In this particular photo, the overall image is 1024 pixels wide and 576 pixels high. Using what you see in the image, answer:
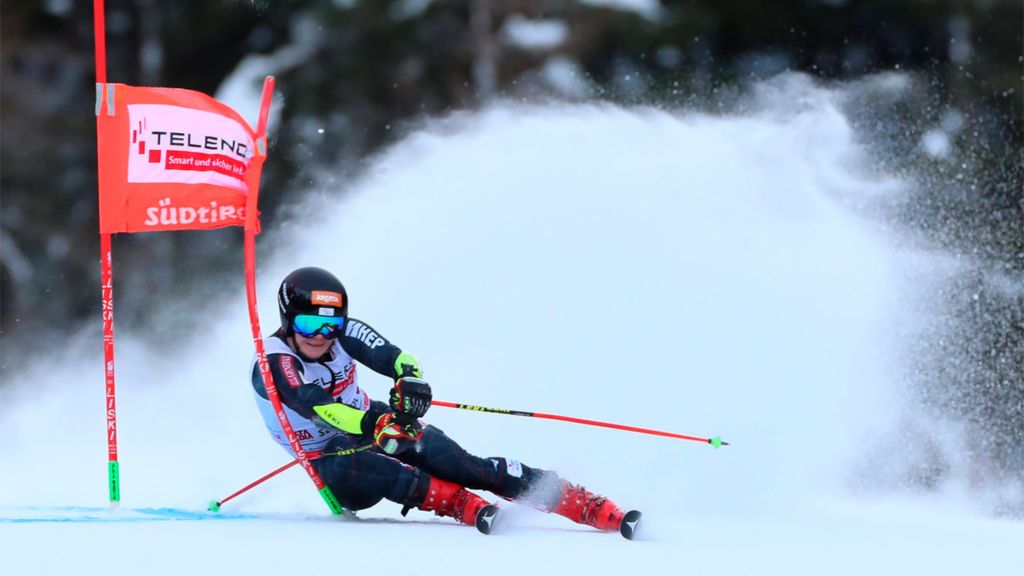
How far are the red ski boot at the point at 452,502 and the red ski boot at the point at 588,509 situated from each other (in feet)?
1.23

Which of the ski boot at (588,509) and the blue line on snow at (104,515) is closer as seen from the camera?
the blue line on snow at (104,515)

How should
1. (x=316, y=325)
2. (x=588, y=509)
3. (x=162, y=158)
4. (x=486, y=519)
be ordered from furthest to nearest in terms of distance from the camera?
(x=162, y=158) → (x=316, y=325) → (x=588, y=509) → (x=486, y=519)

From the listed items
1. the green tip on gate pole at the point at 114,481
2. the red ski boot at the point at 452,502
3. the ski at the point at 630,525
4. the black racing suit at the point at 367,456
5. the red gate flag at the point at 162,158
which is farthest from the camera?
the red gate flag at the point at 162,158

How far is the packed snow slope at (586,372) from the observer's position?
5492mm

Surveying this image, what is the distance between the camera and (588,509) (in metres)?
6.30

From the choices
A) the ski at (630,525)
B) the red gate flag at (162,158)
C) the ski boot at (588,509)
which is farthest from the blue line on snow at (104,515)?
the ski at (630,525)

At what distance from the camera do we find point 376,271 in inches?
433

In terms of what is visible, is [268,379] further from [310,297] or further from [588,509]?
[588,509]

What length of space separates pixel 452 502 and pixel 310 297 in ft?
3.90

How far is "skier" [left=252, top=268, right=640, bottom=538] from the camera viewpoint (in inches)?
246

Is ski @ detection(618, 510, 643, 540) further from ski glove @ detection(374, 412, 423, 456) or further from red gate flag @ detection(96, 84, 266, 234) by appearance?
red gate flag @ detection(96, 84, 266, 234)

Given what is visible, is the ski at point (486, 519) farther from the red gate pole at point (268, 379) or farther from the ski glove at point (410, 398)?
the red gate pole at point (268, 379)

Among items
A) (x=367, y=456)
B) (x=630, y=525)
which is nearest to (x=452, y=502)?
(x=367, y=456)

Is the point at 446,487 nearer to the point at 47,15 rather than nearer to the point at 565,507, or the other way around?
the point at 565,507
